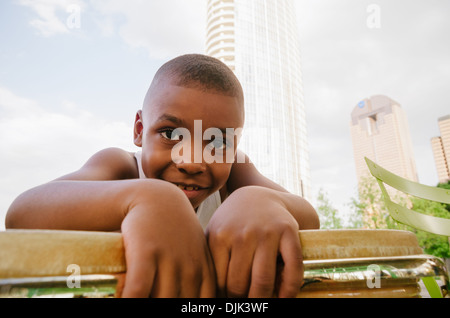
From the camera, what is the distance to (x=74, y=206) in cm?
58

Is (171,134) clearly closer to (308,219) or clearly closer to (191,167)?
(191,167)

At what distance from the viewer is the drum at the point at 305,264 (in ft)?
1.30

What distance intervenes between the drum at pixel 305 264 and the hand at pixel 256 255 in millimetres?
37

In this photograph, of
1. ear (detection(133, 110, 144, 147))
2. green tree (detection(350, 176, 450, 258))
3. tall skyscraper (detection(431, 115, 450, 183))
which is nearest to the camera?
ear (detection(133, 110, 144, 147))

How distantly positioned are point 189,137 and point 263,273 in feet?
1.96

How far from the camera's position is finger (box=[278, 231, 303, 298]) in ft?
1.61

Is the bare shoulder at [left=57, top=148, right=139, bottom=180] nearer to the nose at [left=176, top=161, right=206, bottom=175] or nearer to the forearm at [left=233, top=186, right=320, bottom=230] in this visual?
the nose at [left=176, top=161, right=206, bottom=175]

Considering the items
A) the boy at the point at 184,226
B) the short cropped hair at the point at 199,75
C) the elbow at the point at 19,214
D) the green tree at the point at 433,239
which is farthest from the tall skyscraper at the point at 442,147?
the elbow at the point at 19,214

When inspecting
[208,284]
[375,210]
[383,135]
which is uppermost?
[383,135]

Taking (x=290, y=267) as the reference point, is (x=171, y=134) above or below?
above

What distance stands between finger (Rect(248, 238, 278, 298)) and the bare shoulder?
0.62m

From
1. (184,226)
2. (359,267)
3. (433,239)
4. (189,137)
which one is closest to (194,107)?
(189,137)

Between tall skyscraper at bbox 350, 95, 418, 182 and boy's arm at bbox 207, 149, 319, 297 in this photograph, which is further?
tall skyscraper at bbox 350, 95, 418, 182

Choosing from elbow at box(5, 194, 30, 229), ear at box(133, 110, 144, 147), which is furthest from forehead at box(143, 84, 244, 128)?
elbow at box(5, 194, 30, 229)
